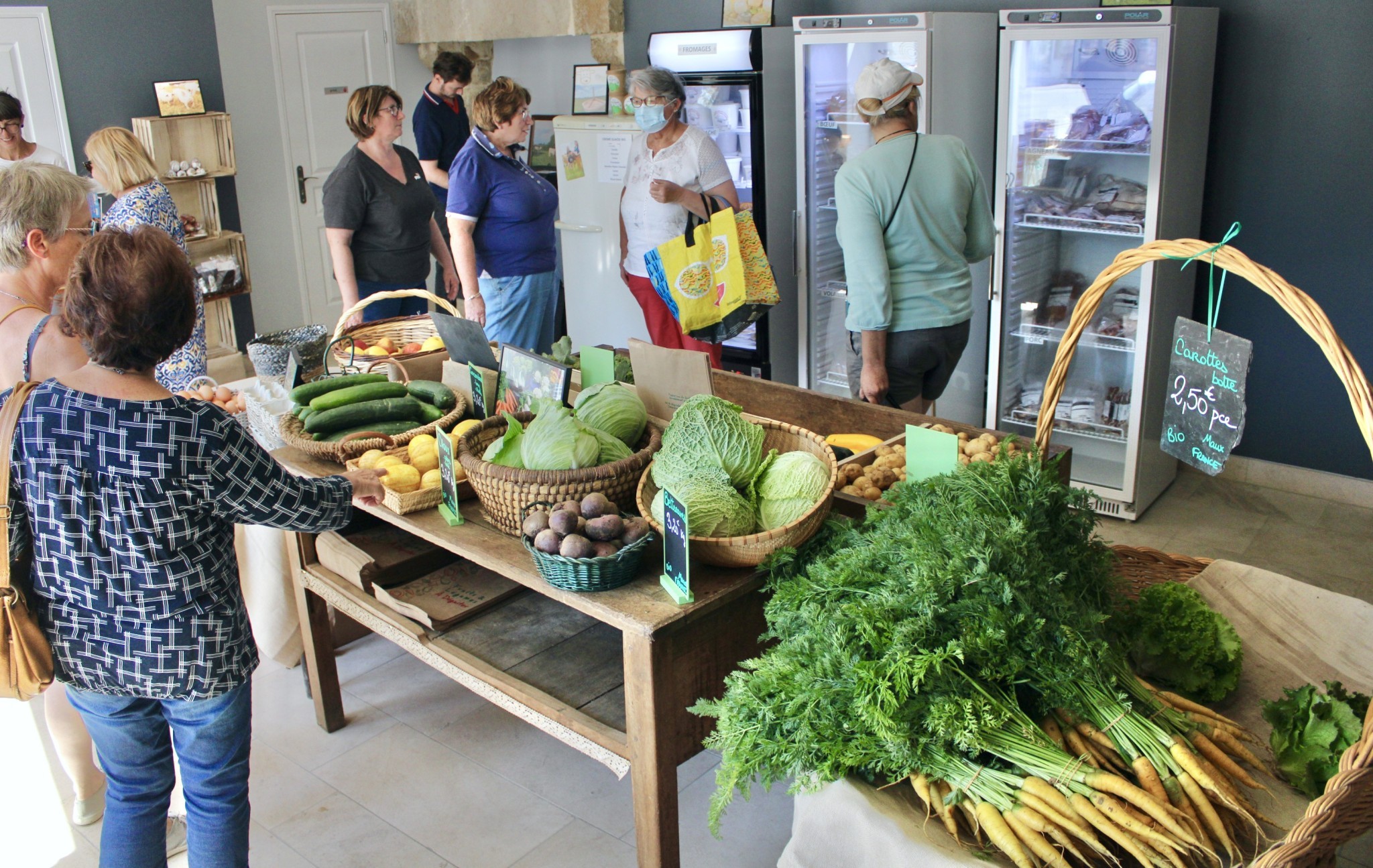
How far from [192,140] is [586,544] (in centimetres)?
539

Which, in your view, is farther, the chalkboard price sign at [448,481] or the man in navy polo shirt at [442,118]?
the man in navy polo shirt at [442,118]

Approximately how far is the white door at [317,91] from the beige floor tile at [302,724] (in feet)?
13.9

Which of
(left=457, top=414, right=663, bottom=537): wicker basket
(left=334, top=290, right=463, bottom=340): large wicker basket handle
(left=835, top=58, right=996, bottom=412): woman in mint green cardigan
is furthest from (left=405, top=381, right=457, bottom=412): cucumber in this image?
(left=835, top=58, right=996, bottom=412): woman in mint green cardigan

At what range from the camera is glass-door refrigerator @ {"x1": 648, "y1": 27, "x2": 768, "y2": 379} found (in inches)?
194

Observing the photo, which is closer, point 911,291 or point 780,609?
point 780,609

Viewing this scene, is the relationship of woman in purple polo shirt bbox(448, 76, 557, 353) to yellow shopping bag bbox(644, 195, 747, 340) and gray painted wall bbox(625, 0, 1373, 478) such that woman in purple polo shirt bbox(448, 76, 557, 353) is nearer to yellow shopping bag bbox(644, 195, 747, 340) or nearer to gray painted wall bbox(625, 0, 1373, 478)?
yellow shopping bag bbox(644, 195, 747, 340)

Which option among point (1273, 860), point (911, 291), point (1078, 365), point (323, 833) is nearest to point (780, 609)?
point (1273, 860)

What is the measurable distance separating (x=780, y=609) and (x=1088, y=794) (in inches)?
21.9

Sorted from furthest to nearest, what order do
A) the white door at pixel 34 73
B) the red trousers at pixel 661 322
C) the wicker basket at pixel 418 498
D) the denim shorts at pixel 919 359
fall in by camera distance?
the white door at pixel 34 73
the red trousers at pixel 661 322
the denim shorts at pixel 919 359
the wicker basket at pixel 418 498

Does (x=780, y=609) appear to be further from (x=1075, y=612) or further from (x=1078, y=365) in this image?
(x=1078, y=365)

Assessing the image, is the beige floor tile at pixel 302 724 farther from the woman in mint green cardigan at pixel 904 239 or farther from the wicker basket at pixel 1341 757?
the wicker basket at pixel 1341 757

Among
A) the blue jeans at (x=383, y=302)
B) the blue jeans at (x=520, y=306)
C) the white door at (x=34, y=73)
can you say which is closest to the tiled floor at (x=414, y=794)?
the blue jeans at (x=383, y=302)

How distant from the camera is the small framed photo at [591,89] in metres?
5.92

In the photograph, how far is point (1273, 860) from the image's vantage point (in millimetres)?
1399
